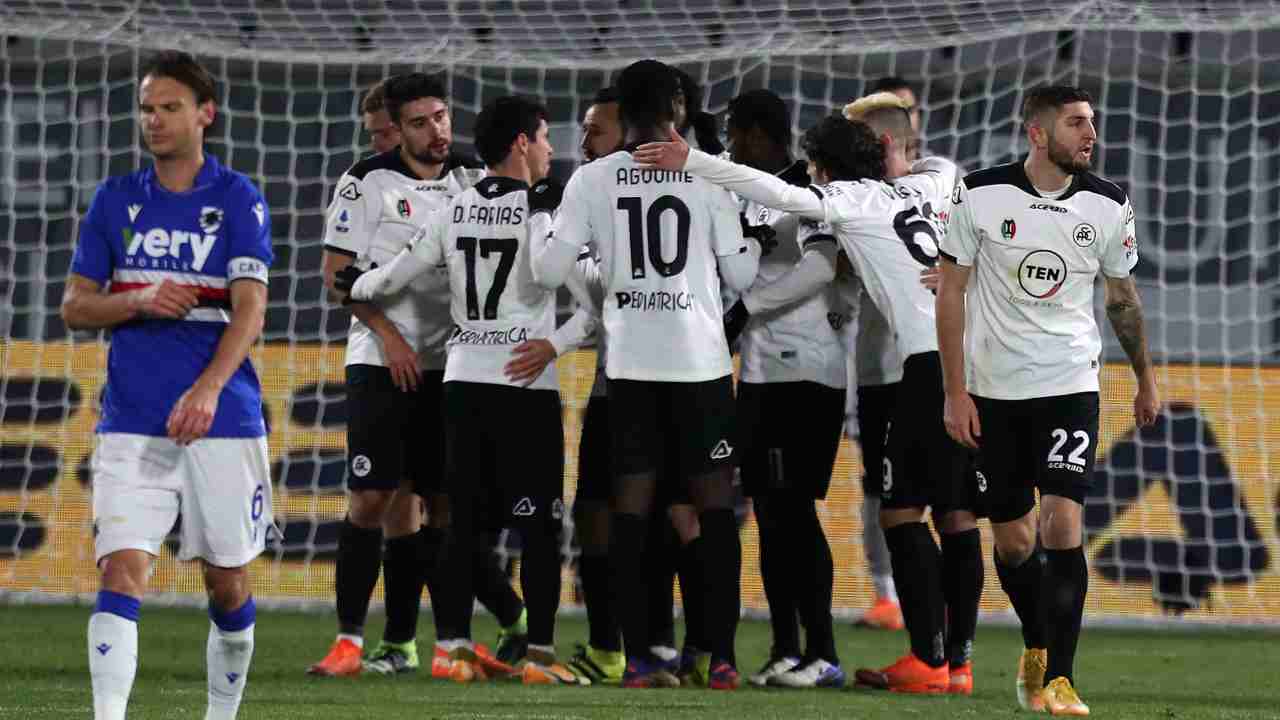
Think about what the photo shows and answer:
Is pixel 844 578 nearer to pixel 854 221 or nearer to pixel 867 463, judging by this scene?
pixel 867 463

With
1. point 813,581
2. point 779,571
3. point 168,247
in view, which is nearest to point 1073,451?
point 813,581

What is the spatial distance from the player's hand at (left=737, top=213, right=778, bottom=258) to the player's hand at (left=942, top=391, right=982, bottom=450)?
1.18 metres

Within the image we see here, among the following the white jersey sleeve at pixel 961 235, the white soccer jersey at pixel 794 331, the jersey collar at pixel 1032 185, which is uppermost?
the jersey collar at pixel 1032 185

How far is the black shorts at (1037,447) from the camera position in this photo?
598cm

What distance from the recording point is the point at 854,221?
6.93 meters

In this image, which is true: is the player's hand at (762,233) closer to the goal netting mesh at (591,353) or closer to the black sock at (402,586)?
the black sock at (402,586)

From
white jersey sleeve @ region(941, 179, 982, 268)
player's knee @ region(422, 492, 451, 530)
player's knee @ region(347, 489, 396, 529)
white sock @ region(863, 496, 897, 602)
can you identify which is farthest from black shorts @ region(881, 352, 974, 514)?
white sock @ region(863, 496, 897, 602)

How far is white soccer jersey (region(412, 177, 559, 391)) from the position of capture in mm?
7051

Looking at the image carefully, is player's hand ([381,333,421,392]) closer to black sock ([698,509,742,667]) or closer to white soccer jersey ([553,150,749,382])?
white soccer jersey ([553,150,749,382])

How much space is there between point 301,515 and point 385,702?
4.80 m

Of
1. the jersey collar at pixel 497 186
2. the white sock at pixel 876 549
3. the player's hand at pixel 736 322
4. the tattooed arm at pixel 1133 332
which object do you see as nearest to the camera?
the tattooed arm at pixel 1133 332

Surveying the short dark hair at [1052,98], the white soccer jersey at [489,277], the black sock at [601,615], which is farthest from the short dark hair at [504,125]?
the short dark hair at [1052,98]

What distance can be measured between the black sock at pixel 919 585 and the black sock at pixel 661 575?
A: 84 centimetres

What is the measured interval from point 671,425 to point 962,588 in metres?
1.34
